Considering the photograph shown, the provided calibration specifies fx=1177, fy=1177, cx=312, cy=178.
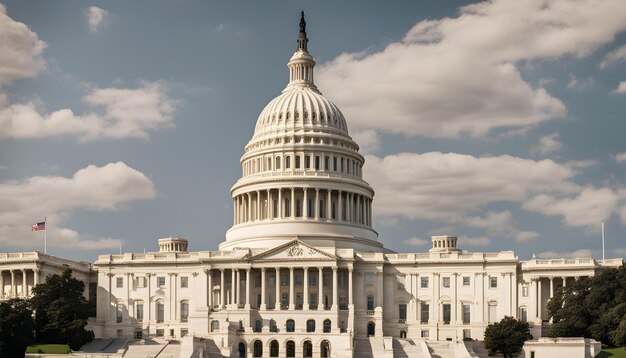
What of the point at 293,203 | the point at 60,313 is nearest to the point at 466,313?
the point at 293,203

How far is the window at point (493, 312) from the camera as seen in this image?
174400mm

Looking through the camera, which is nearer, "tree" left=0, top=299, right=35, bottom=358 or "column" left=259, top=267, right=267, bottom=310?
"tree" left=0, top=299, right=35, bottom=358

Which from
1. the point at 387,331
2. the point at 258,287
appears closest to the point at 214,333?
the point at 258,287

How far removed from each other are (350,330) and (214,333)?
1867 cm

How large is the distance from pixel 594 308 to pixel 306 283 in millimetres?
42203

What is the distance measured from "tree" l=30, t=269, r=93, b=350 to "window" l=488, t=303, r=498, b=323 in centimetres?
5855

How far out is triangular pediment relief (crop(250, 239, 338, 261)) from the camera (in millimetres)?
174000

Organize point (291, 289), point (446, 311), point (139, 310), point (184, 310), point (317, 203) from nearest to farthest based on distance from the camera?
point (291, 289)
point (446, 311)
point (184, 310)
point (139, 310)
point (317, 203)

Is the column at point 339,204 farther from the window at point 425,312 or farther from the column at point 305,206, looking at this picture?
the window at point 425,312

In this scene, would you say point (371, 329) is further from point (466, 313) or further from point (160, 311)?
point (160, 311)

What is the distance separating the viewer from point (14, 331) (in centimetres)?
14725

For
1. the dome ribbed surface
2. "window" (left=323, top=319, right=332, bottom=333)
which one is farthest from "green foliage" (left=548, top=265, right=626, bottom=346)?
the dome ribbed surface

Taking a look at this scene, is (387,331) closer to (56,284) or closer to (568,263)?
(568,263)

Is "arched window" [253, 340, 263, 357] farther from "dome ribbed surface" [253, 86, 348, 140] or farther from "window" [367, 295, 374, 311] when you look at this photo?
"dome ribbed surface" [253, 86, 348, 140]
